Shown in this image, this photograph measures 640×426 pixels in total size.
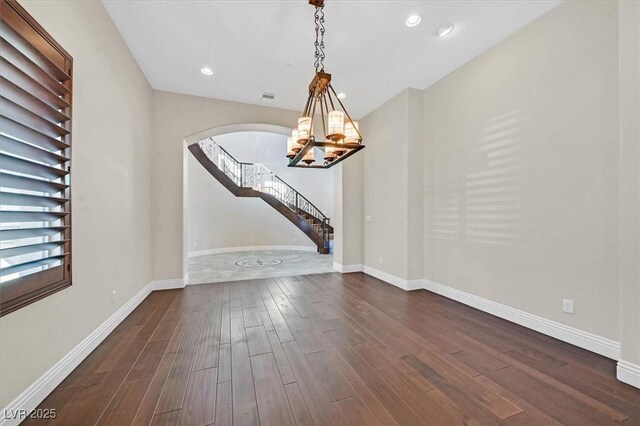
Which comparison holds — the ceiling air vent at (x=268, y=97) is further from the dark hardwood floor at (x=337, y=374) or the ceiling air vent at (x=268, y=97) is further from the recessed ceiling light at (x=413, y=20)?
the dark hardwood floor at (x=337, y=374)

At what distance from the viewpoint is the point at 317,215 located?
10898 millimetres

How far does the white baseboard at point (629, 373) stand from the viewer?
1.91m

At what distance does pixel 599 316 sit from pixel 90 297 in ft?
15.0

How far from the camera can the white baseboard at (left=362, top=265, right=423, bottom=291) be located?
4.36m

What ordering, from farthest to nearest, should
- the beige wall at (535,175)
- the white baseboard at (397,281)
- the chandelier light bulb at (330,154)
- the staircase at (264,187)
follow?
the staircase at (264,187)
the white baseboard at (397,281)
the chandelier light bulb at (330,154)
the beige wall at (535,175)

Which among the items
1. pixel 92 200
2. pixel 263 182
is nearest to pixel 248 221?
pixel 263 182

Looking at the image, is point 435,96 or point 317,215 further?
point 317,215

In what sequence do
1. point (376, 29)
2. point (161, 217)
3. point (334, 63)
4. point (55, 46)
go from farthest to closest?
point (161, 217)
point (334, 63)
point (376, 29)
point (55, 46)

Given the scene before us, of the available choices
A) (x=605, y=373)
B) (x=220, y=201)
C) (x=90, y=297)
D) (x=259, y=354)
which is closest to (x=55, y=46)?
(x=90, y=297)

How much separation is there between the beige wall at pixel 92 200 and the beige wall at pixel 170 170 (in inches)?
23.6

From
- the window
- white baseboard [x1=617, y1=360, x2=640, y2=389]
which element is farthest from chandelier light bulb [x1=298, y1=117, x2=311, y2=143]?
white baseboard [x1=617, y1=360, x2=640, y2=389]

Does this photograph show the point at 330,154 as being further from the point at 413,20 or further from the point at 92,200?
the point at 92,200

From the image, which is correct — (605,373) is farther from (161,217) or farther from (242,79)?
(161,217)

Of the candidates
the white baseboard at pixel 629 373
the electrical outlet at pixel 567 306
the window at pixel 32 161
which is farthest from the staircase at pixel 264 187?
the white baseboard at pixel 629 373
